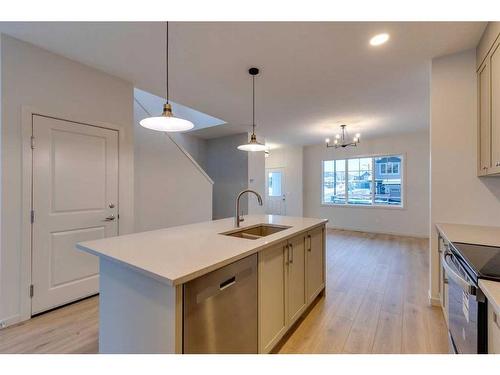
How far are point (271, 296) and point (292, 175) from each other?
6.24m

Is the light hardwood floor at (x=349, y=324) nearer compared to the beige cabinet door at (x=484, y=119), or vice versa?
the light hardwood floor at (x=349, y=324)

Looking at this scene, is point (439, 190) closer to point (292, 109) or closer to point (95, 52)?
point (292, 109)

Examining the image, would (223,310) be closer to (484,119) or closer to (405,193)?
(484,119)

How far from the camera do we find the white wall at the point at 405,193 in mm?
5598

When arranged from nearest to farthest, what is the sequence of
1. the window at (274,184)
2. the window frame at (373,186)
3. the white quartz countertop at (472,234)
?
the white quartz countertop at (472,234), the window frame at (373,186), the window at (274,184)

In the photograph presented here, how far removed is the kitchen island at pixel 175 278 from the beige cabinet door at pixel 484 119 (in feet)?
5.24

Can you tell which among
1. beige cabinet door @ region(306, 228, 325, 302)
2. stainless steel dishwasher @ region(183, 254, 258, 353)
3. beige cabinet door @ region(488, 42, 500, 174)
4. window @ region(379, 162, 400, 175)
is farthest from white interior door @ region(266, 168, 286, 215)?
stainless steel dishwasher @ region(183, 254, 258, 353)

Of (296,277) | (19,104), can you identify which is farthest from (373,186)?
(19,104)

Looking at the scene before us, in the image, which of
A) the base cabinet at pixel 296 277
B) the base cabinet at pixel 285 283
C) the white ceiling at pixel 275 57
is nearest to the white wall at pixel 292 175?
the white ceiling at pixel 275 57

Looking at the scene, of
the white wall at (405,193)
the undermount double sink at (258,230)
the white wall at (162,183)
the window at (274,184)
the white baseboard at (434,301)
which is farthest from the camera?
the window at (274,184)

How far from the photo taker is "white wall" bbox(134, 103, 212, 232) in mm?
3439

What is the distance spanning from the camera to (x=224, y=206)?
6.02 metres

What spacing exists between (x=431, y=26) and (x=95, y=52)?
3.13 meters

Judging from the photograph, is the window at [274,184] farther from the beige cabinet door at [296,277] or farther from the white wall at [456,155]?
the beige cabinet door at [296,277]
